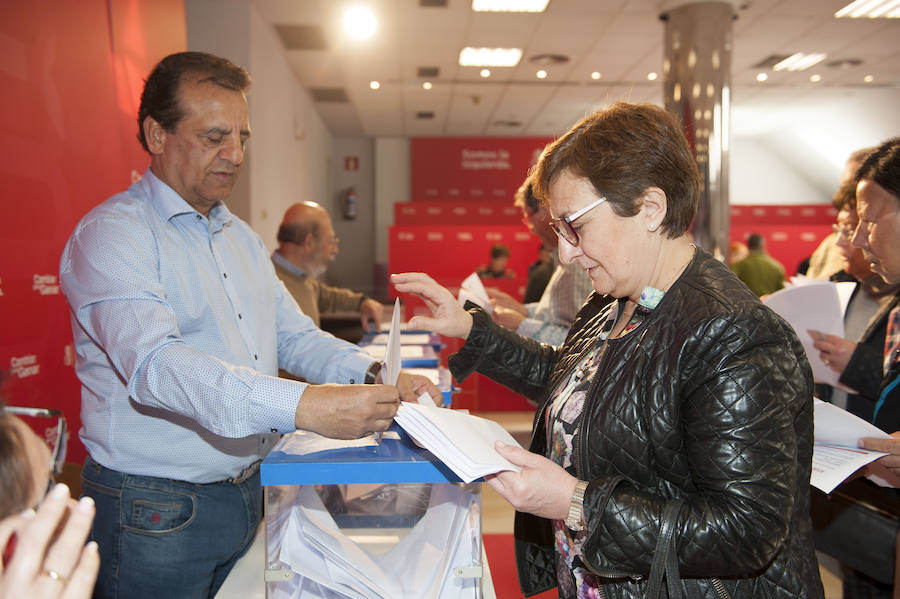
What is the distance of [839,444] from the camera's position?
144cm

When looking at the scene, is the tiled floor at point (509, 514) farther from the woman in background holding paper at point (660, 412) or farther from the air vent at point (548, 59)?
the air vent at point (548, 59)

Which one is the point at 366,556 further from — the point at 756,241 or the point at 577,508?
the point at 756,241

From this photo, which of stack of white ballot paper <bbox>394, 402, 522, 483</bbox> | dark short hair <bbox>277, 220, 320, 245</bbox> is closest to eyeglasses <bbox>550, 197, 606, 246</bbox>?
stack of white ballot paper <bbox>394, 402, 522, 483</bbox>

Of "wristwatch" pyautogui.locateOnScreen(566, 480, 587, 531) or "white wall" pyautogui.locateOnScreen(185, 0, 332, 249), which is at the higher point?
"white wall" pyautogui.locateOnScreen(185, 0, 332, 249)

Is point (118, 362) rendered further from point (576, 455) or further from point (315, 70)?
point (315, 70)

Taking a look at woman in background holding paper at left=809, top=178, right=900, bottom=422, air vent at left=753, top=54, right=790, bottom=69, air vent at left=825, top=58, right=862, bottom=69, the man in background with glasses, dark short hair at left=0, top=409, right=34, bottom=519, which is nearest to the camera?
dark short hair at left=0, top=409, right=34, bottom=519

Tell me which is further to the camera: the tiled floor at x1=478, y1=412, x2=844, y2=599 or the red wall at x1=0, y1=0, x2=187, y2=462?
the tiled floor at x1=478, y1=412, x2=844, y2=599

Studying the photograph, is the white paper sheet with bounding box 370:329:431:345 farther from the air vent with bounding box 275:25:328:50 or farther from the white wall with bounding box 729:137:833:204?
the white wall with bounding box 729:137:833:204

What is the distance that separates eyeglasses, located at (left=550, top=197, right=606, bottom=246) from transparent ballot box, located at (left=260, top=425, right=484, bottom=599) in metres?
0.47

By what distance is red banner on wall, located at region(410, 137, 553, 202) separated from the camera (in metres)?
12.9

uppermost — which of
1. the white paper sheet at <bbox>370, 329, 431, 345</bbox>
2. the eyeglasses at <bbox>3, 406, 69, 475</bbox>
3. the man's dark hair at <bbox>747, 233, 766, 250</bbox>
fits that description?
the man's dark hair at <bbox>747, 233, 766, 250</bbox>

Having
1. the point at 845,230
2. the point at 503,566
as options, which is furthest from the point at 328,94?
the point at 503,566

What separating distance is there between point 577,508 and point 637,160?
58cm

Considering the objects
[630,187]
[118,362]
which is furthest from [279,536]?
[630,187]
